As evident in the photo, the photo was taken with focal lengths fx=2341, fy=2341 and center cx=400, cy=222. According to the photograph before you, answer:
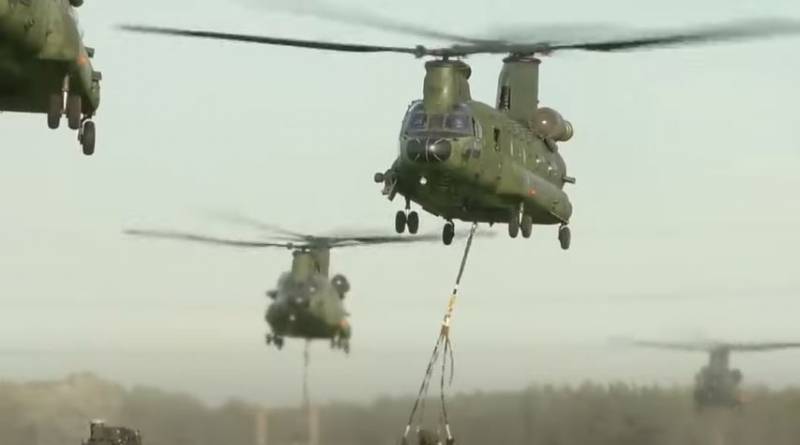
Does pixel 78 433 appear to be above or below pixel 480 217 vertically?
below

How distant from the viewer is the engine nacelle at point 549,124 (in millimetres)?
54156

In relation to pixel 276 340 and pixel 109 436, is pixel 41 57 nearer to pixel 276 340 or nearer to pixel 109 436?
pixel 109 436

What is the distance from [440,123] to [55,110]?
11714mm

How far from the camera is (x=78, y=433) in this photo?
205 feet

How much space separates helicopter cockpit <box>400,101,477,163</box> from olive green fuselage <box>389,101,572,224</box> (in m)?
0.02

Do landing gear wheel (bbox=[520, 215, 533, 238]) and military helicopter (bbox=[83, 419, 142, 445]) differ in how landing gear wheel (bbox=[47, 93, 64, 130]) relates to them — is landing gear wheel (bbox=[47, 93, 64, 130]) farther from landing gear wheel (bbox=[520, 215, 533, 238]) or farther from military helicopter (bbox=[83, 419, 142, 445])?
landing gear wheel (bbox=[520, 215, 533, 238])

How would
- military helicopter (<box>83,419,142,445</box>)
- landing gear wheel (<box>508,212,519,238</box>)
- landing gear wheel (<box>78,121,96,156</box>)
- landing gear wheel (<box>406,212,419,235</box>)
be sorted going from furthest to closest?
landing gear wheel (<box>508,212,519,238</box>) < landing gear wheel (<box>406,212,419,235</box>) < military helicopter (<box>83,419,142,445</box>) < landing gear wheel (<box>78,121,96,156</box>)

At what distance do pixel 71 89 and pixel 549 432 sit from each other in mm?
29923

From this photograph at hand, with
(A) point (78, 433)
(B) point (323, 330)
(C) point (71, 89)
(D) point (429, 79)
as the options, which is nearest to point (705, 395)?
(B) point (323, 330)

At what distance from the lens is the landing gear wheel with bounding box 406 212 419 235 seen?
5062cm

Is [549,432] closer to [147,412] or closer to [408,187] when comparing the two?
[147,412]

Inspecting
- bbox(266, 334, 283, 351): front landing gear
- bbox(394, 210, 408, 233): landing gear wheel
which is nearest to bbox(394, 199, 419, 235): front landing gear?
bbox(394, 210, 408, 233): landing gear wheel

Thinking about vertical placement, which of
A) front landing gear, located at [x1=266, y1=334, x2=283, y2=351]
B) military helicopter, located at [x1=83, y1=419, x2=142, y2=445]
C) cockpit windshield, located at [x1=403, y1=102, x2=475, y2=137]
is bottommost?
military helicopter, located at [x1=83, y1=419, x2=142, y2=445]

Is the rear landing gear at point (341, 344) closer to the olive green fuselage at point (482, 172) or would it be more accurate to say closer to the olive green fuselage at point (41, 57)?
the olive green fuselage at point (482, 172)
